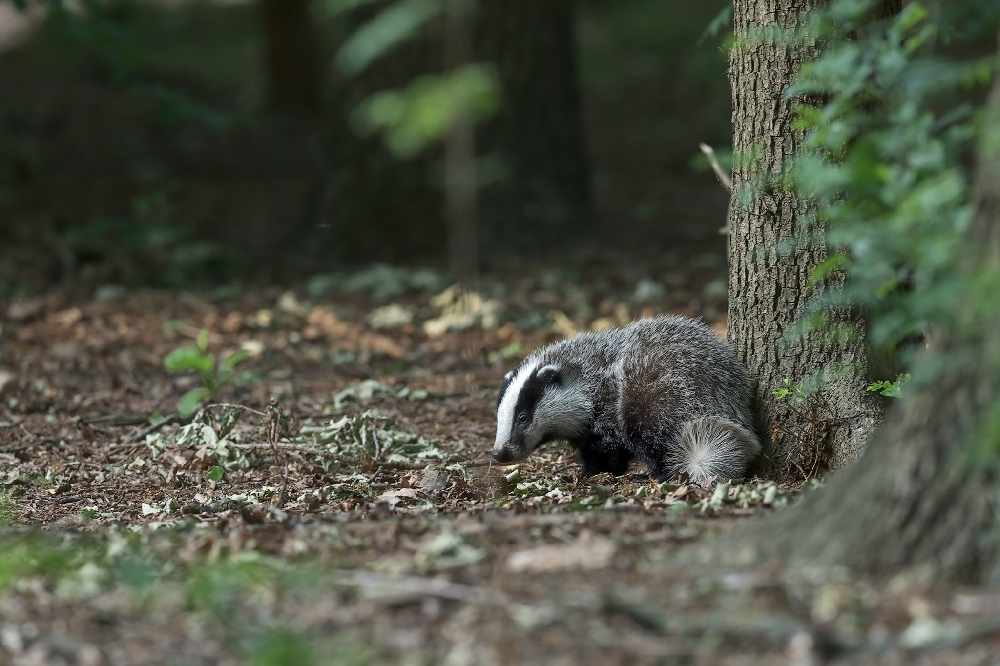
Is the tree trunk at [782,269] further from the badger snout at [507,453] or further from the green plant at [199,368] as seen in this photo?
the green plant at [199,368]

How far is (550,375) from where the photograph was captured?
23.0 feet

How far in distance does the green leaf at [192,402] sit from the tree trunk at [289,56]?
9.67 m

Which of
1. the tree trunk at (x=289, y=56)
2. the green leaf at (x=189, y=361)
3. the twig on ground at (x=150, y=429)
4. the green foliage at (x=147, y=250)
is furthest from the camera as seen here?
the tree trunk at (x=289, y=56)

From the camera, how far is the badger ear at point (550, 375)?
7.02 m

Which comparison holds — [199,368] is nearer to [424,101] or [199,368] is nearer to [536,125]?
[424,101]

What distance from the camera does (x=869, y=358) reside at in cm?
595

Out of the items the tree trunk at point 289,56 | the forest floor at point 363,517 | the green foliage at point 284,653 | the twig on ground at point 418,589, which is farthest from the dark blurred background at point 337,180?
the green foliage at point 284,653

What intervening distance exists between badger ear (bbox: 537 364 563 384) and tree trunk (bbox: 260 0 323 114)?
406 inches

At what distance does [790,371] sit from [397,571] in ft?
8.45

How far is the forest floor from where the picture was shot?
3.64 metres

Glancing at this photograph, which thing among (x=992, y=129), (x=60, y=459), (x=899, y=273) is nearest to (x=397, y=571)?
(x=899, y=273)

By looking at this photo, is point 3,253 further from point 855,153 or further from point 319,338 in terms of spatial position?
point 855,153

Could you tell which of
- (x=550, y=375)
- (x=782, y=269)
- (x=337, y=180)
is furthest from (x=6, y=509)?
(x=337, y=180)

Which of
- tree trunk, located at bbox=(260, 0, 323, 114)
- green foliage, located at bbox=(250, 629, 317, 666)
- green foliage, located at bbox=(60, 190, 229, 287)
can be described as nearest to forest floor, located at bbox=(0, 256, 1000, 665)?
green foliage, located at bbox=(250, 629, 317, 666)
